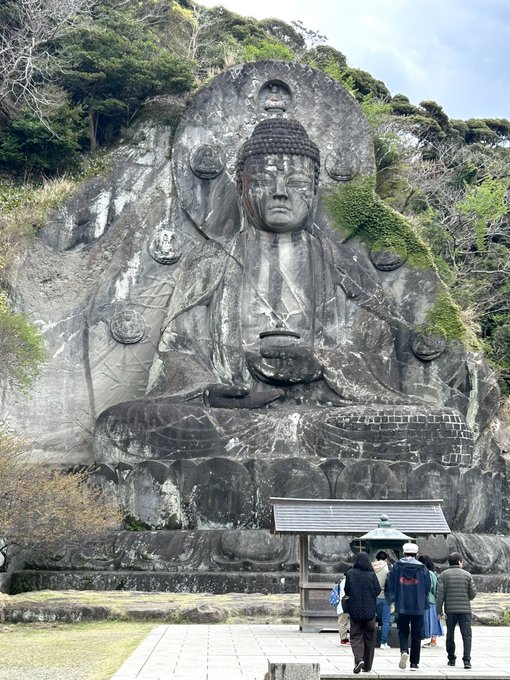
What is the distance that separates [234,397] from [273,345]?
861 mm

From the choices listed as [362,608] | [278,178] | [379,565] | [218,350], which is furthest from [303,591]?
[278,178]

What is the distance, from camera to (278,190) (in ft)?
48.1

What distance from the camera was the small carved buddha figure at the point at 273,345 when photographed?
41.6ft

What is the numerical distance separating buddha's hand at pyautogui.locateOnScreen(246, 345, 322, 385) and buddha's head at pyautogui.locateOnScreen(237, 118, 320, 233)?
2063 mm

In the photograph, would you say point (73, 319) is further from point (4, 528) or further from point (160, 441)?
point (4, 528)

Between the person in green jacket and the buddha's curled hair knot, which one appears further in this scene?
the buddha's curled hair knot

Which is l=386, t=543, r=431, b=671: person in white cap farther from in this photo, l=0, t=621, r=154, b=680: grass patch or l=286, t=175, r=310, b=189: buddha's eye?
l=286, t=175, r=310, b=189: buddha's eye

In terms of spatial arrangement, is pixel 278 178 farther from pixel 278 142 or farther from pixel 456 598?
pixel 456 598

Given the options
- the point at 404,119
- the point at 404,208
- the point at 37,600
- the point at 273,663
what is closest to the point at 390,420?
the point at 37,600

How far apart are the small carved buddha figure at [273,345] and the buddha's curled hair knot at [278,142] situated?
16 millimetres

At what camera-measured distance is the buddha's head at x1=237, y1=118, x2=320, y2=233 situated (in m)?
14.8

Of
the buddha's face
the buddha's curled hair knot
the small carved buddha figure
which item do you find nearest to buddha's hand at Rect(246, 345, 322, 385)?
the small carved buddha figure

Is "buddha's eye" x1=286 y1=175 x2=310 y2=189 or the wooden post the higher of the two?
"buddha's eye" x1=286 y1=175 x2=310 y2=189

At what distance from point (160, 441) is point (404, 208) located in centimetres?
958
